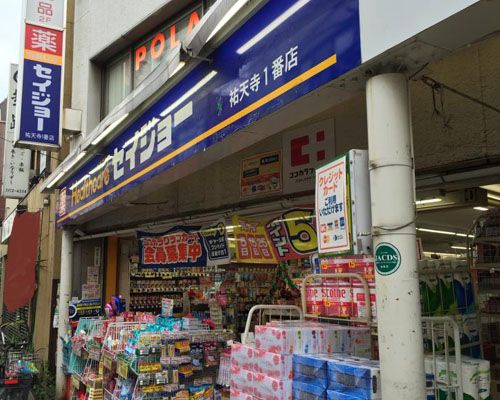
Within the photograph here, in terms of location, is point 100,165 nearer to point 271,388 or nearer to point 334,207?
point 271,388

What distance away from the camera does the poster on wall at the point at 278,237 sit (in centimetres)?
556

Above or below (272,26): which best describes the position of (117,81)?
above

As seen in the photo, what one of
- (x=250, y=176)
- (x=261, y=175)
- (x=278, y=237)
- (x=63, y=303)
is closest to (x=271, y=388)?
(x=278, y=237)

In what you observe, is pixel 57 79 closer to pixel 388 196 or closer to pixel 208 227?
pixel 208 227

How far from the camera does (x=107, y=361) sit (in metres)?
6.45

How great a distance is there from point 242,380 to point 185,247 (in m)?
4.25

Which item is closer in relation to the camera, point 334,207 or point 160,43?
point 334,207

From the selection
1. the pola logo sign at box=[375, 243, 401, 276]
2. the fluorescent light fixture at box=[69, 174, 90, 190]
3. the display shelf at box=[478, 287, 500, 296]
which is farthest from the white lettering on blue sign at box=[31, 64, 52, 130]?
the pola logo sign at box=[375, 243, 401, 276]

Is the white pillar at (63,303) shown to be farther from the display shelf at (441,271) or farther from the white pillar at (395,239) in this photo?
the white pillar at (395,239)

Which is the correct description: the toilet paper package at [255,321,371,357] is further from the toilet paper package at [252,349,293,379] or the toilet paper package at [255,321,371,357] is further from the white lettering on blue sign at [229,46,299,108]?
the white lettering on blue sign at [229,46,299,108]

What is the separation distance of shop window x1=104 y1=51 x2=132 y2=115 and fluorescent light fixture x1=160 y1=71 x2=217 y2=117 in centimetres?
579

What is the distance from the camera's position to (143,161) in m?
5.88

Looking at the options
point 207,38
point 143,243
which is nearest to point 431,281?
point 207,38

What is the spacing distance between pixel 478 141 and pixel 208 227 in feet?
13.4
